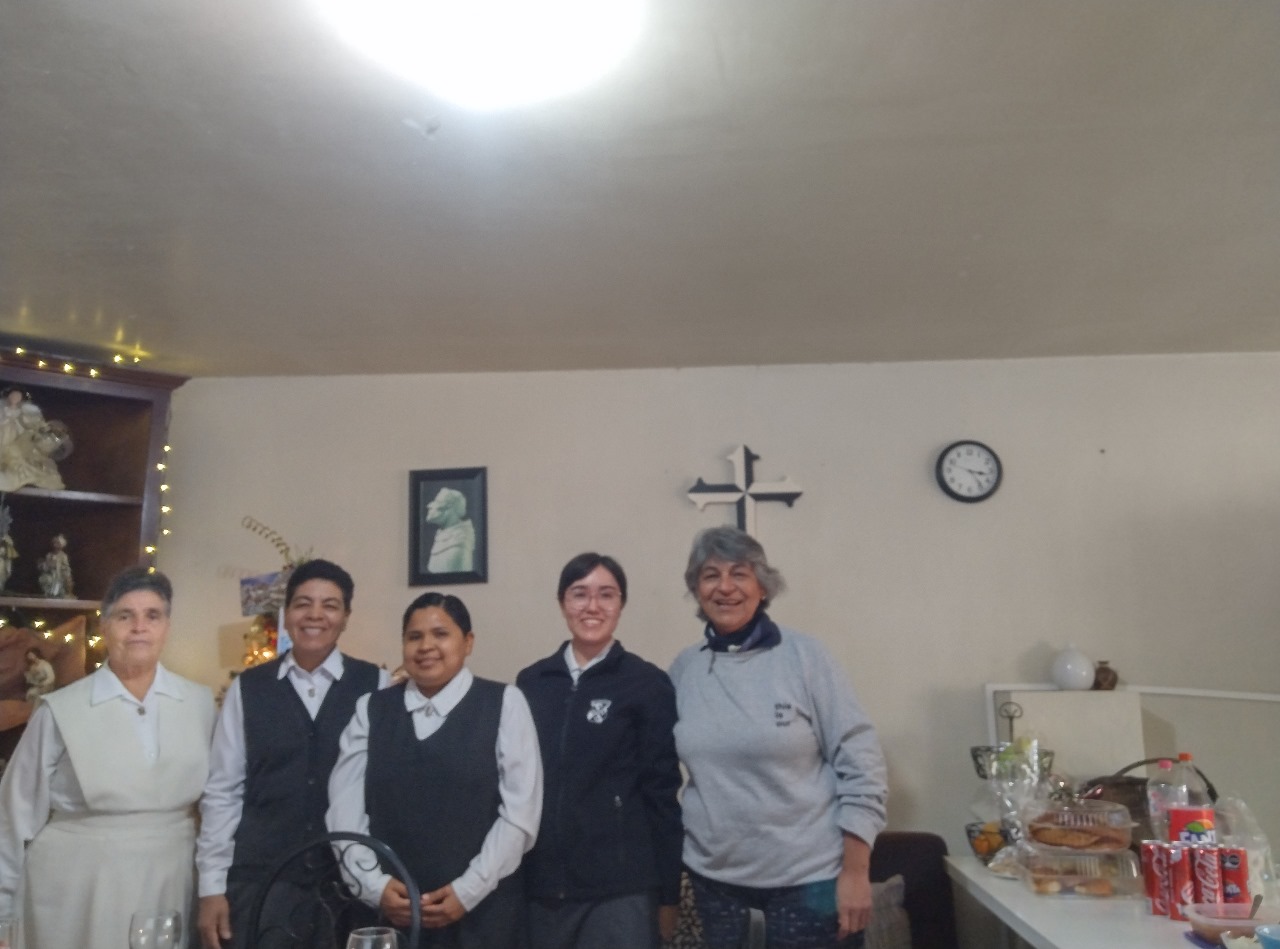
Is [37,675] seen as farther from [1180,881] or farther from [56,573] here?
[1180,881]

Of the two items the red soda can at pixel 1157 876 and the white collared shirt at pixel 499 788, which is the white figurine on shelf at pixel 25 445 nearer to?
the white collared shirt at pixel 499 788

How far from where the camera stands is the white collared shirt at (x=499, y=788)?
6.35 feet

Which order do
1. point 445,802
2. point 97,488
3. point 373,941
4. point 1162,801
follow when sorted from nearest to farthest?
1. point 373,941
2. point 445,802
3. point 1162,801
4. point 97,488

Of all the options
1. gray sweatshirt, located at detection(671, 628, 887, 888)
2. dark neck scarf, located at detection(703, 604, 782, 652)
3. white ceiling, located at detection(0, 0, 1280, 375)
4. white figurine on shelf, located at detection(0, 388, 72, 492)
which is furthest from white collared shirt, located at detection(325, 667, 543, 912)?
white figurine on shelf, located at detection(0, 388, 72, 492)

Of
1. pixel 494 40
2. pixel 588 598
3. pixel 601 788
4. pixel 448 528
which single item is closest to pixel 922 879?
pixel 601 788

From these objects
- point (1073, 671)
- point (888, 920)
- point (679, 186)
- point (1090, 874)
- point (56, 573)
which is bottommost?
point (888, 920)

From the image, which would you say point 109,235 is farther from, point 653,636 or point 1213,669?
point 1213,669

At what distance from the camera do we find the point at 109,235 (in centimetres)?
238

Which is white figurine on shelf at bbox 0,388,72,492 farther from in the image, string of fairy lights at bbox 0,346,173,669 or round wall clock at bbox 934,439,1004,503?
round wall clock at bbox 934,439,1004,503

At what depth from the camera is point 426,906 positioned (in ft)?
6.17

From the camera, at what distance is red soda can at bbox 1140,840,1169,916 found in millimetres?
2119

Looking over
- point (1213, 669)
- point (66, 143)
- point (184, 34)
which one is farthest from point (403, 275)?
point (1213, 669)

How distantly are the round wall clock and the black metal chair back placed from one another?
82.3 inches

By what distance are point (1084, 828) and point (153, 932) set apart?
6.23 feet
